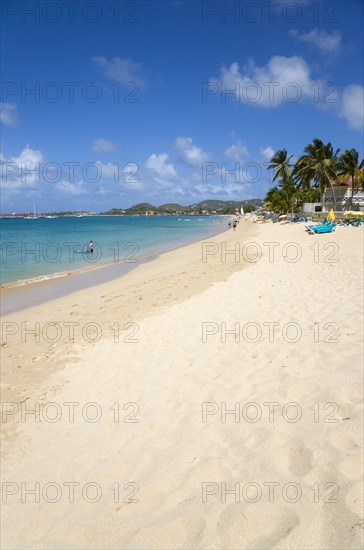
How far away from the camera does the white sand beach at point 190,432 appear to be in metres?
2.61

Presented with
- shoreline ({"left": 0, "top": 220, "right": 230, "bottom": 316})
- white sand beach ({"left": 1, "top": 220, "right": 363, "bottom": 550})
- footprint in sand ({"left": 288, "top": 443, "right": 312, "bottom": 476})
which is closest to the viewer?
white sand beach ({"left": 1, "top": 220, "right": 363, "bottom": 550})

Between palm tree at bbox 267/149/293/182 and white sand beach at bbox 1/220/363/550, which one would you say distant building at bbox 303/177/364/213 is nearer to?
palm tree at bbox 267/149/293/182

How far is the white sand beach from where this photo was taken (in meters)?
2.61

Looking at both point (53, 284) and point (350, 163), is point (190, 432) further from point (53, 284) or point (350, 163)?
point (350, 163)

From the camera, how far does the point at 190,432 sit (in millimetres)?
3760

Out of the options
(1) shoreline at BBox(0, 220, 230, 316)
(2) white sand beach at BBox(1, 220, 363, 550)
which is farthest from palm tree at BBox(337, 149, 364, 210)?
(2) white sand beach at BBox(1, 220, 363, 550)

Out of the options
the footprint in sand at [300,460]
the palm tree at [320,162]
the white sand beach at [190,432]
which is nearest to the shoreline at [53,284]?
the white sand beach at [190,432]

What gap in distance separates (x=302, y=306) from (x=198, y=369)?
3.90 meters

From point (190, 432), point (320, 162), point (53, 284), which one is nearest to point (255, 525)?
point (190, 432)

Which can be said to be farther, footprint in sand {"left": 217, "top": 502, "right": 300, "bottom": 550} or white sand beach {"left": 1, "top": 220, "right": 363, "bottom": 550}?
white sand beach {"left": 1, "top": 220, "right": 363, "bottom": 550}

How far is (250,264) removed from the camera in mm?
15766

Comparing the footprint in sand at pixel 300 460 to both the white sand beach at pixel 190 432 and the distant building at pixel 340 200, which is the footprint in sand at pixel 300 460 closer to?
the white sand beach at pixel 190 432

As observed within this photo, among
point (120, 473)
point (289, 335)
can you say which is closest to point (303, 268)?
point (289, 335)

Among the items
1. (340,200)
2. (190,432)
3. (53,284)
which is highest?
(340,200)
